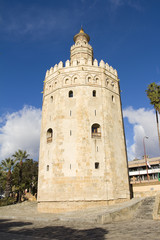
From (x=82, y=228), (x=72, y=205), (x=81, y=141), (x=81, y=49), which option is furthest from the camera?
Result: (x=81, y=49)

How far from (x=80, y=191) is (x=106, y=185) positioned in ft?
8.21

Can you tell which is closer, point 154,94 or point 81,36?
point 154,94

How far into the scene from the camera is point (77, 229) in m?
9.47

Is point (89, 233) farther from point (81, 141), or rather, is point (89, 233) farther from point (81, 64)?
point (81, 64)

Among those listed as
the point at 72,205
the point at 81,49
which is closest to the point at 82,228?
the point at 72,205

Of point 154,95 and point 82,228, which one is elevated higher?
point 154,95

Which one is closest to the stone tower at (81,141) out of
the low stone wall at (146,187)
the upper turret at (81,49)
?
the upper turret at (81,49)

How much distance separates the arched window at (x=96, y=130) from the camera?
63.3 ft

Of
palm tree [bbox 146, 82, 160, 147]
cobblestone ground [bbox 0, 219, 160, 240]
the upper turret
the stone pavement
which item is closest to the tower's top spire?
the upper turret

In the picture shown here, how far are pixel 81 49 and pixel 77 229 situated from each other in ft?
73.2

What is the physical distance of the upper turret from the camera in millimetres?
25594

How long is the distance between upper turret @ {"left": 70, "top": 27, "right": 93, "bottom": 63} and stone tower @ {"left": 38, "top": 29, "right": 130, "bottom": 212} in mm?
3343

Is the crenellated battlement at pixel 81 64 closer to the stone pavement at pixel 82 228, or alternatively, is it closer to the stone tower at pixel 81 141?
the stone tower at pixel 81 141

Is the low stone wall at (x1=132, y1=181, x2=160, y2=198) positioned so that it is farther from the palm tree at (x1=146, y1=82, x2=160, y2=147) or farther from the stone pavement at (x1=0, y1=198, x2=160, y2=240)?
the palm tree at (x1=146, y1=82, x2=160, y2=147)
